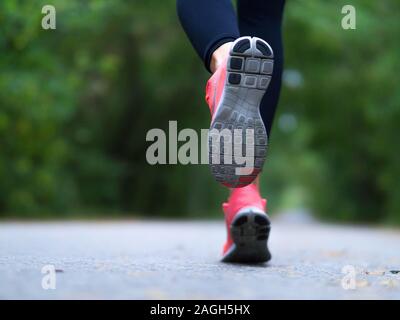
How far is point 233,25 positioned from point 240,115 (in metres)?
0.35

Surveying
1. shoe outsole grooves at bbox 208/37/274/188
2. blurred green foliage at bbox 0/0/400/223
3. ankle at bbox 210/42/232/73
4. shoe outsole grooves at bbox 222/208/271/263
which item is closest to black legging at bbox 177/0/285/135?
ankle at bbox 210/42/232/73

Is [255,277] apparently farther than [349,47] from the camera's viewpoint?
No

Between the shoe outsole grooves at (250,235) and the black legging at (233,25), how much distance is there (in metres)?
0.27

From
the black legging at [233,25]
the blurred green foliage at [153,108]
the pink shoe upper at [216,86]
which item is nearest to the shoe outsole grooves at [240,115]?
the pink shoe upper at [216,86]

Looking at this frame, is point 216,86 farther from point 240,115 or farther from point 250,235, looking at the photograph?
point 250,235

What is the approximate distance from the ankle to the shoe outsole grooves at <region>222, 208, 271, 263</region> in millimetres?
457

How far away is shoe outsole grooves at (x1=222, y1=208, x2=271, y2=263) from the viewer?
2.11 metres

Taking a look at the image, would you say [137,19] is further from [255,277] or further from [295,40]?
[255,277]

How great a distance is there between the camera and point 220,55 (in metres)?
1.99

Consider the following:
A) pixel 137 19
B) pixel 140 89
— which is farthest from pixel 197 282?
pixel 140 89
